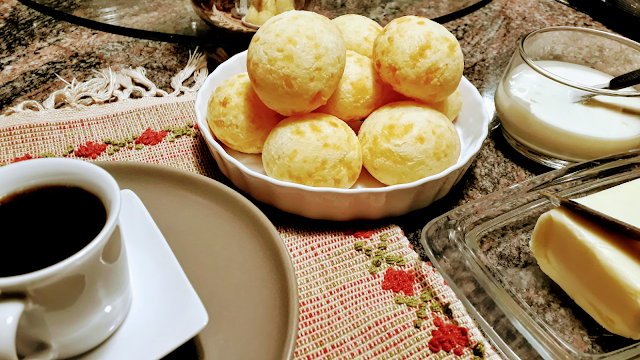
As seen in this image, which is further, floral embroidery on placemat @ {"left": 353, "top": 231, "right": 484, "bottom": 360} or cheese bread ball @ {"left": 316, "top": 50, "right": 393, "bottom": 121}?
cheese bread ball @ {"left": 316, "top": 50, "right": 393, "bottom": 121}

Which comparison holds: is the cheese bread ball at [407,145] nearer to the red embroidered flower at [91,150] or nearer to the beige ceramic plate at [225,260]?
the beige ceramic plate at [225,260]

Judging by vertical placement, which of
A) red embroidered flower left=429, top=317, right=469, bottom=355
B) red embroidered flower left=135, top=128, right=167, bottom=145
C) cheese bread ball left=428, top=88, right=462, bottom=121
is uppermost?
cheese bread ball left=428, top=88, right=462, bottom=121

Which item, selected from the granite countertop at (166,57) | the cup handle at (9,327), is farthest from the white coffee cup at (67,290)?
the granite countertop at (166,57)

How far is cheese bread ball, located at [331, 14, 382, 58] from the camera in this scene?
2.48 feet

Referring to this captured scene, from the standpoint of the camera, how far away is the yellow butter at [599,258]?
51 centimetres

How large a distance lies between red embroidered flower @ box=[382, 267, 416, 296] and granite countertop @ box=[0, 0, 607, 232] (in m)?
0.08

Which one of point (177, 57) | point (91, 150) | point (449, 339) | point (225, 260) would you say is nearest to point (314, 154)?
point (225, 260)

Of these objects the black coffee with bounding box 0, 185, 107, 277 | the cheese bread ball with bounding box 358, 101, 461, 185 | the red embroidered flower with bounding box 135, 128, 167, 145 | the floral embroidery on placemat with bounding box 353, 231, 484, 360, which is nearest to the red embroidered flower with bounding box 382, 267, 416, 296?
the floral embroidery on placemat with bounding box 353, 231, 484, 360

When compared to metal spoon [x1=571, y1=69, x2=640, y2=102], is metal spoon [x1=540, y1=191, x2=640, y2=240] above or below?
below

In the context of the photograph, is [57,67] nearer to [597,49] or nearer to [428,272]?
[428,272]

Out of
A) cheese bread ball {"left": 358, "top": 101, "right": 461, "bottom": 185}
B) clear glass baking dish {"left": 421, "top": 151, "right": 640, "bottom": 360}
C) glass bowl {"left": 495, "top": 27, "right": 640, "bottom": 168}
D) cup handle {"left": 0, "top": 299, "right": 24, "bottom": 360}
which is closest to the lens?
cup handle {"left": 0, "top": 299, "right": 24, "bottom": 360}

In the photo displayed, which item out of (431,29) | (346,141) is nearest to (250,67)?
(346,141)

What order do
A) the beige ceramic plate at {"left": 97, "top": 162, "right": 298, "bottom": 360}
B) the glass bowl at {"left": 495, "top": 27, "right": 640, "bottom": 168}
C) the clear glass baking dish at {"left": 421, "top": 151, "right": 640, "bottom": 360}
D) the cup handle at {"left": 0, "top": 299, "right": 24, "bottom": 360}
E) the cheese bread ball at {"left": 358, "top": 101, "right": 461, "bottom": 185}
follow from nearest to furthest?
the cup handle at {"left": 0, "top": 299, "right": 24, "bottom": 360} < the beige ceramic plate at {"left": 97, "top": 162, "right": 298, "bottom": 360} < the clear glass baking dish at {"left": 421, "top": 151, "right": 640, "bottom": 360} < the cheese bread ball at {"left": 358, "top": 101, "right": 461, "bottom": 185} < the glass bowl at {"left": 495, "top": 27, "right": 640, "bottom": 168}

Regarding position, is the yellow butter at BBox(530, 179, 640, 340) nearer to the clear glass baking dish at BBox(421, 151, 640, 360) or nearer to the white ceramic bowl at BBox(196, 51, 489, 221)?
the clear glass baking dish at BBox(421, 151, 640, 360)
